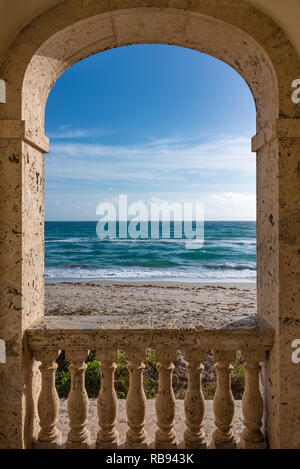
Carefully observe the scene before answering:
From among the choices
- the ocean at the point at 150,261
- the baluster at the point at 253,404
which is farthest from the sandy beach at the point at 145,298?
the baluster at the point at 253,404

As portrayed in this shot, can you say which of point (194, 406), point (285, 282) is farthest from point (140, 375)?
point (285, 282)

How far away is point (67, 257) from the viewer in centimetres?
2286

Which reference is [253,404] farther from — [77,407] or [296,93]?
[296,93]

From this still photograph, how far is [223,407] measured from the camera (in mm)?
1961

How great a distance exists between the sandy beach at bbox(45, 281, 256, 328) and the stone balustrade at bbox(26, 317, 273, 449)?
19.0ft

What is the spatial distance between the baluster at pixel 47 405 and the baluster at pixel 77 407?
0.34 ft

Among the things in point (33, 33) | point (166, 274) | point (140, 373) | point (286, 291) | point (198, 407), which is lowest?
point (166, 274)

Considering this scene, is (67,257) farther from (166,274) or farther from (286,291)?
(286,291)

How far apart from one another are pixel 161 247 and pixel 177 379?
852 inches

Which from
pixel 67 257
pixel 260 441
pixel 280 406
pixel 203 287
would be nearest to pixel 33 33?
pixel 280 406

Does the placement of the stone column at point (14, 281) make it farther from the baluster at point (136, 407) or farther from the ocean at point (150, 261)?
the ocean at point (150, 261)

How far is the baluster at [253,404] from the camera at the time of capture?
1.95m

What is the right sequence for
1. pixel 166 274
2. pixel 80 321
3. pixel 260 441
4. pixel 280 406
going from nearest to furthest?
pixel 280 406 < pixel 260 441 < pixel 80 321 < pixel 166 274

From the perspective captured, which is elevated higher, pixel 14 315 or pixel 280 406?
pixel 14 315
